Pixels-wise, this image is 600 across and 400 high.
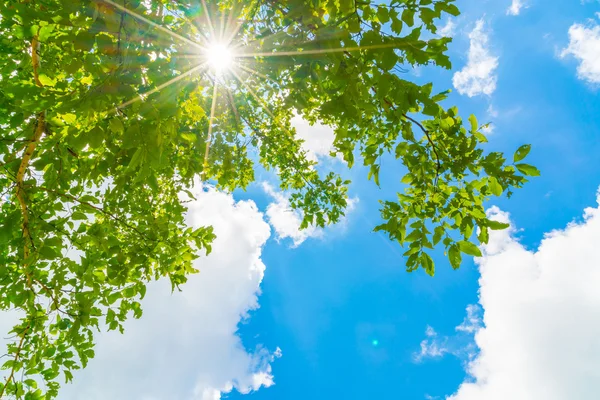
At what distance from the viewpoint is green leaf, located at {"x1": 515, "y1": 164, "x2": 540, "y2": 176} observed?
2.60m

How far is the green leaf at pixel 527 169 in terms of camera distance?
260 cm

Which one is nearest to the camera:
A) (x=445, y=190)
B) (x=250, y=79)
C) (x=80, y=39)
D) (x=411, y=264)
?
(x=80, y=39)

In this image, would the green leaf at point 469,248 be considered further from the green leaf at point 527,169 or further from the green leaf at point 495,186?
the green leaf at point 527,169

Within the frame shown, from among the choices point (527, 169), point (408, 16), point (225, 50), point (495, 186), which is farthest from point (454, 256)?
point (225, 50)

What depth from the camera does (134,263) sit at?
378 cm

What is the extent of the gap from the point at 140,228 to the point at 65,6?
2722mm

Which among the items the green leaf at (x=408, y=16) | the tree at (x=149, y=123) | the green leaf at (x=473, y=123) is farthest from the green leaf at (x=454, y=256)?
the green leaf at (x=408, y=16)

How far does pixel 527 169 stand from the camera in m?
2.63

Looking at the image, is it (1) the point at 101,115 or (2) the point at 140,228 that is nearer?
(1) the point at 101,115

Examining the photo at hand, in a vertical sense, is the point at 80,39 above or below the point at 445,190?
below

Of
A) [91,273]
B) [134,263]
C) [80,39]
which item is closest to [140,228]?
[134,263]

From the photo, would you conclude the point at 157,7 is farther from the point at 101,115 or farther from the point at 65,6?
the point at 101,115

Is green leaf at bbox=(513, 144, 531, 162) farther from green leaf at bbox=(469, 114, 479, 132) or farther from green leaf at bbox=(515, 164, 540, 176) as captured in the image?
green leaf at bbox=(469, 114, 479, 132)

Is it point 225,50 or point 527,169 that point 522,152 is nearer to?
point 527,169
